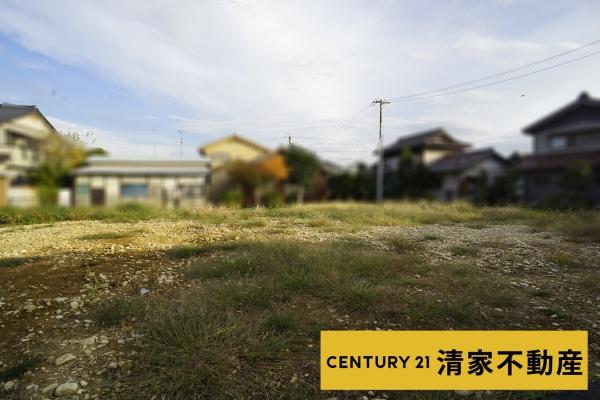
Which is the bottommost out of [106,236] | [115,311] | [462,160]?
[115,311]

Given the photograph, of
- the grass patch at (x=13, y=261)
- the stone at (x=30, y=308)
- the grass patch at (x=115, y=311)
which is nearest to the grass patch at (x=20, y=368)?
the grass patch at (x=115, y=311)

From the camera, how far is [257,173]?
3.11 meters

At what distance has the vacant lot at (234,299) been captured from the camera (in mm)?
2037

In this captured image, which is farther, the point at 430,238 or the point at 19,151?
the point at 430,238

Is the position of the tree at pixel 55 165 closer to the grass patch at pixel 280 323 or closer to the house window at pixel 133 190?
the house window at pixel 133 190

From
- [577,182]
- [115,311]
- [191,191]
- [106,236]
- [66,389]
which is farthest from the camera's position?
[106,236]

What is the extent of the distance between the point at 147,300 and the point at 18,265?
2271mm

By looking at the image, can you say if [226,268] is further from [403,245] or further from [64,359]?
[403,245]

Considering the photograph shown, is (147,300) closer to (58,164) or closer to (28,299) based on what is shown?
(28,299)

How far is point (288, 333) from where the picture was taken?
8.25 ft

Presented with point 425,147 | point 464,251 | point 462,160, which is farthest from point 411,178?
point 464,251

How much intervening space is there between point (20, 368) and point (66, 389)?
48cm

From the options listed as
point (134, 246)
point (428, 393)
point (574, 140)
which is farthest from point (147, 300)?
point (574, 140)

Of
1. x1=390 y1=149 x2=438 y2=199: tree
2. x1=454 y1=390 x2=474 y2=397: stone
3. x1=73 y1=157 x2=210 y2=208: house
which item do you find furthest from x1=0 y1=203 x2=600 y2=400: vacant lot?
x1=73 y1=157 x2=210 y2=208: house
